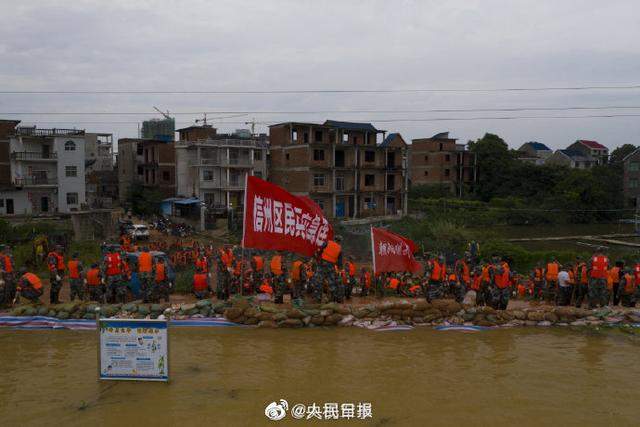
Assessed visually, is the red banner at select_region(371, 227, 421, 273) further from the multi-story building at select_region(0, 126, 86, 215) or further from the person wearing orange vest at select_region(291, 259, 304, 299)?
the multi-story building at select_region(0, 126, 86, 215)

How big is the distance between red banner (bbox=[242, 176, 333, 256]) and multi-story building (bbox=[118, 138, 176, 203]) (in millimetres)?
40386

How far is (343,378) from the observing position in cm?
877

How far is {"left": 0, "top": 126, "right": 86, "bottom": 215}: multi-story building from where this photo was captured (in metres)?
40.4

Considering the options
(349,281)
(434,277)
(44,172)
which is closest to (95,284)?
(349,281)

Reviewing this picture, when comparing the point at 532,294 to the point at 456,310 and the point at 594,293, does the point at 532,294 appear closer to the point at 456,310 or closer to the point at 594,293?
the point at 594,293

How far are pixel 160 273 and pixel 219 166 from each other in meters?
32.4

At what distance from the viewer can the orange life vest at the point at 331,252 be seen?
41.8 feet


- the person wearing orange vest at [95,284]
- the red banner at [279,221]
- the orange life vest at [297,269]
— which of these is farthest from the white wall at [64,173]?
the red banner at [279,221]

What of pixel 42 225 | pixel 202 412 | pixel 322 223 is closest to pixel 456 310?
pixel 322 223

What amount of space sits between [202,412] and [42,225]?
101ft

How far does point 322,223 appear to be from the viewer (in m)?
12.7

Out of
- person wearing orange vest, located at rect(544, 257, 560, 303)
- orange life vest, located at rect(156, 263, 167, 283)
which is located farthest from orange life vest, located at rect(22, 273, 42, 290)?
person wearing orange vest, located at rect(544, 257, 560, 303)

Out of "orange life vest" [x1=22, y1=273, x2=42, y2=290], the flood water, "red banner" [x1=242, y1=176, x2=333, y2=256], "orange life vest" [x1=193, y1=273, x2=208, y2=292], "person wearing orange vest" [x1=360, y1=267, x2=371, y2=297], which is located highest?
"red banner" [x1=242, y1=176, x2=333, y2=256]

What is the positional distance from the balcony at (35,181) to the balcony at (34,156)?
1525 millimetres
